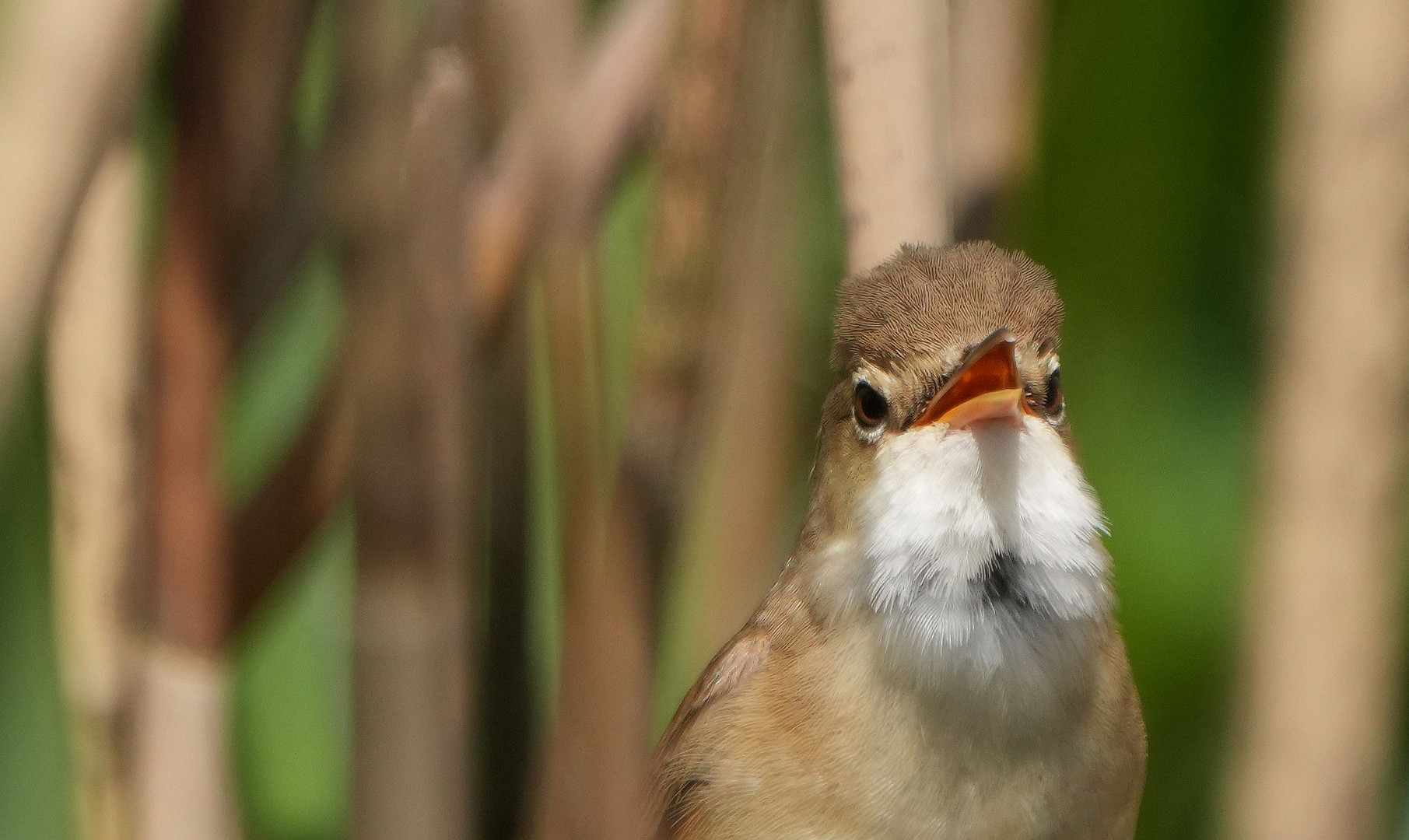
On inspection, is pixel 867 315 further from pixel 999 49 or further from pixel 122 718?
pixel 122 718

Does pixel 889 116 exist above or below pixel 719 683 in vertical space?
above

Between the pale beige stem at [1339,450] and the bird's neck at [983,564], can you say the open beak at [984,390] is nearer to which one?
the bird's neck at [983,564]

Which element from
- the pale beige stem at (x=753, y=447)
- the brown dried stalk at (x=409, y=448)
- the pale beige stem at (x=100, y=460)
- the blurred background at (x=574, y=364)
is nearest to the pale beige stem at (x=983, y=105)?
the blurred background at (x=574, y=364)

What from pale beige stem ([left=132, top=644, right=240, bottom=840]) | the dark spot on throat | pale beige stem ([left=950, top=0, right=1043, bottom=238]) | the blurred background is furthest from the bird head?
pale beige stem ([left=132, top=644, right=240, bottom=840])

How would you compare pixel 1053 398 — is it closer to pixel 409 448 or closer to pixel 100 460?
pixel 409 448

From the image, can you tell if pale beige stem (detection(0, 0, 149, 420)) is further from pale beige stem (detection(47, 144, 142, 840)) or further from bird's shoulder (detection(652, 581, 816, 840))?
bird's shoulder (detection(652, 581, 816, 840))

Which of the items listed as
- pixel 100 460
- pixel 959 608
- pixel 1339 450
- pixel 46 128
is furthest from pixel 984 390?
pixel 100 460

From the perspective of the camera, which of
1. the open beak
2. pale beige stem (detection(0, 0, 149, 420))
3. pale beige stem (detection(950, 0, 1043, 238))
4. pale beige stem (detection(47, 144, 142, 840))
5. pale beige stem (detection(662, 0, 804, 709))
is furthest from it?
pale beige stem (detection(662, 0, 804, 709))
